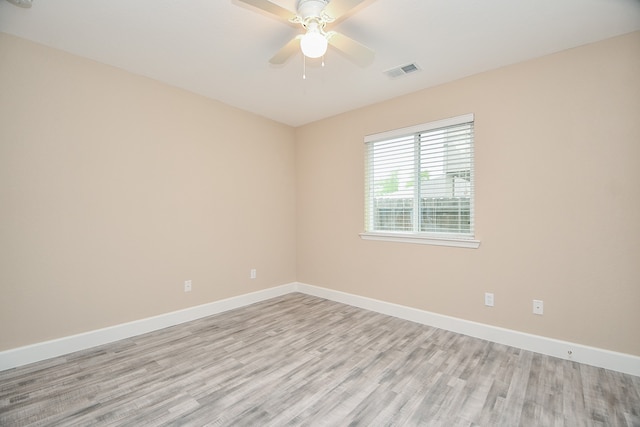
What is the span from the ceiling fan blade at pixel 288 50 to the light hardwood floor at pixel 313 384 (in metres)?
2.36

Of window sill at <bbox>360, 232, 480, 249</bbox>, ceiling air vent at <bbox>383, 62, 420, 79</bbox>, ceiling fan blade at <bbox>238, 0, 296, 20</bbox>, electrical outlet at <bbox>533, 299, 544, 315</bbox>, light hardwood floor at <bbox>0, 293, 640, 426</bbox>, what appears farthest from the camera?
window sill at <bbox>360, 232, 480, 249</bbox>

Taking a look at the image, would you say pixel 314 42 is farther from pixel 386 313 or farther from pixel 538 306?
pixel 386 313

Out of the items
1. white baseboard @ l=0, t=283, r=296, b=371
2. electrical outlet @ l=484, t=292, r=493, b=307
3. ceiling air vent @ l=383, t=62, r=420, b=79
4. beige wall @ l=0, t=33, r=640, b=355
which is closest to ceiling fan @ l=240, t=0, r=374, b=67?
ceiling air vent @ l=383, t=62, r=420, b=79

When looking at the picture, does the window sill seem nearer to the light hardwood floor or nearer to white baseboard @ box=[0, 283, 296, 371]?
the light hardwood floor

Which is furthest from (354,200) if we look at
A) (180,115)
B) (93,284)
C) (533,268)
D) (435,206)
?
(93,284)

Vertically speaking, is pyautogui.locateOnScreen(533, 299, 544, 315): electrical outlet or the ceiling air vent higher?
the ceiling air vent

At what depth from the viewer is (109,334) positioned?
267cm

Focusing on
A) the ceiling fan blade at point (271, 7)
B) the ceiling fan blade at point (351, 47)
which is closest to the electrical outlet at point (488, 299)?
the ceiling fan blade at point (351, 47)

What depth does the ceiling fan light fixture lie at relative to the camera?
1.75 m

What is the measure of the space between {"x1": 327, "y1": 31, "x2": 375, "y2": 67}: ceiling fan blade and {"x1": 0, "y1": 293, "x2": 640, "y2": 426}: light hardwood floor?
234cm

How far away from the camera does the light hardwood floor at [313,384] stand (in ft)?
5.59

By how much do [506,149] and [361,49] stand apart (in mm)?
1678

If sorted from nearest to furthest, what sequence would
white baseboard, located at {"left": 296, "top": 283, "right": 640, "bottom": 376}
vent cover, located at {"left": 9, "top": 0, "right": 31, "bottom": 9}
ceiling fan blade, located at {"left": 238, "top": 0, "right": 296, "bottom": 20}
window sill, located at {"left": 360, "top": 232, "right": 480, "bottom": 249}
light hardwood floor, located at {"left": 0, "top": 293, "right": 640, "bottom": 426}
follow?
ceiling fan blade, located at {"left": 238, "top": 0, "right": 296, "bottom": 20} → light hardwood floor, located at {"left": 0, "top": 293, "right": 640, "bottom": 426} → vent cover, located at {"left": 9, "top": 0, "right": 31, "bottom": 9} → white baseboard, located at {"left": 296, "top": 283, "right": 640, "bottom": 376} → window sill, located at {"left": 360, "top": 232, "right": 480, "bottom": 249}

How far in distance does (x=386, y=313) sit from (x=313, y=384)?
164 cm
